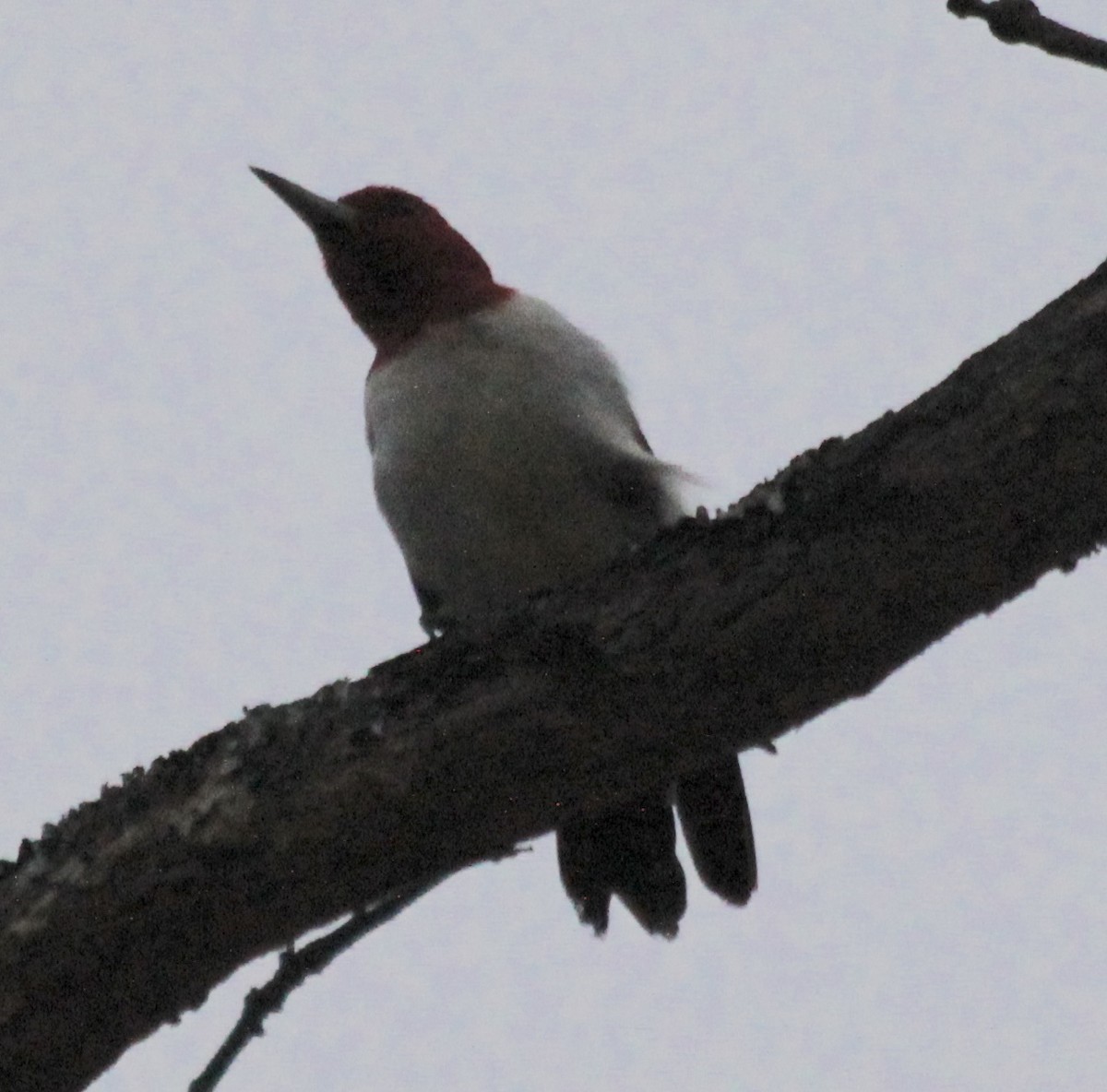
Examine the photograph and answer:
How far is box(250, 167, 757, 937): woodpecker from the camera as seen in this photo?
3.96 m

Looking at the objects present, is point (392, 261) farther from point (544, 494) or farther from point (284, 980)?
point (284, 980)

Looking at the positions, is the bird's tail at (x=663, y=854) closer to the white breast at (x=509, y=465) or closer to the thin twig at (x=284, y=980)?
the white breast at (x=509, y=465)

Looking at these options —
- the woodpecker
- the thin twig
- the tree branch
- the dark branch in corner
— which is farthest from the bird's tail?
the dark branch in corner

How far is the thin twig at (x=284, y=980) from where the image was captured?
8.61ft

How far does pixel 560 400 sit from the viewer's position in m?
4.01

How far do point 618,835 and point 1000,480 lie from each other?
2093 mm

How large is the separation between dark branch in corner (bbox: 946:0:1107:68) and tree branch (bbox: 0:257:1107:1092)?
350 mm

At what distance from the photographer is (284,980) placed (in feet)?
8.70

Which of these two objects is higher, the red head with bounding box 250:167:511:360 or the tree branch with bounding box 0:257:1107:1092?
the red head with bounding box 250:167:511:360

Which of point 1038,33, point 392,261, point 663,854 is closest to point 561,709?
point 1038,33

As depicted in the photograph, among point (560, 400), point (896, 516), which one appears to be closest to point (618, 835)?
point (560, 400)

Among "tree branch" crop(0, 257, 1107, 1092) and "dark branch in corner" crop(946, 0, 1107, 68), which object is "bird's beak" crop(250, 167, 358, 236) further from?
"dark branch in corner" crop(946, 0, 1107, 68)

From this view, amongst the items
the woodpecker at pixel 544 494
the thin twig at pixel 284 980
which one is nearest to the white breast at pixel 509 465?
the woodpecker at pixel 544 494

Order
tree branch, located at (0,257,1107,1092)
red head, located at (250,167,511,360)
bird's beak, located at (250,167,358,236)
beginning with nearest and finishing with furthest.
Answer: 1. tree branch, located at (0,257,1107,1092)
2. red head, located at (250,167,511,360)
3. bird's beak, located at (250,167,358,236)
